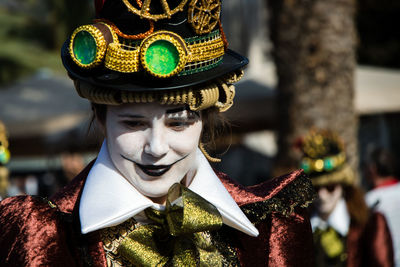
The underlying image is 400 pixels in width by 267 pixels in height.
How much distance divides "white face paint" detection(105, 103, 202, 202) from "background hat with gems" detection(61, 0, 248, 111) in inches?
2.1

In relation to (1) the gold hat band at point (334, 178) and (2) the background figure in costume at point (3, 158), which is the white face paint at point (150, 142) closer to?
(2) the background figure in costume at point (3, 158)

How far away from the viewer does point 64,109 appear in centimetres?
906

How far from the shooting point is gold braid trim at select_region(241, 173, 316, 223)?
237 centimetres

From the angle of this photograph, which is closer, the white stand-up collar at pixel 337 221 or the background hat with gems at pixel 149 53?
the background hat with gems at pixel 149 53

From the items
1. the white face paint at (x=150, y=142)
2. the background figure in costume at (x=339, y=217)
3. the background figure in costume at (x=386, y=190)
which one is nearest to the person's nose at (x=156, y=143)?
the white face paint at (x=150, y=142)

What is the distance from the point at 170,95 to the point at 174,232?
44cm

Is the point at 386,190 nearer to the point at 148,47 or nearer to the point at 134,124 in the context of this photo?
the point at 134,124

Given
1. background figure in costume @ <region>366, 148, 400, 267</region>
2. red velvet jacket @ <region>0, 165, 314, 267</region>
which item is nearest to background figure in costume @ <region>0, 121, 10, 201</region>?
red velvet jacket @ <region>0, 165, 314, 267</region>

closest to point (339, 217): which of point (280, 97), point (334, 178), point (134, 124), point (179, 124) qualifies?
point (334, 178)

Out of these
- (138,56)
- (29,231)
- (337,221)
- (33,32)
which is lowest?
(33,32)

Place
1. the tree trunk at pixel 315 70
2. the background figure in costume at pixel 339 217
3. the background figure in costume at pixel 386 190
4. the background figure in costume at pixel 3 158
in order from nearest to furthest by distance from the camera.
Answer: the background figure in costume at pixel 3 158
the background figure in costume at pixel 339 217
the background figure in costume at pixel 386 190
the tree trunk at pixel 315 70

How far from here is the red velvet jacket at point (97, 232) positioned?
2002 mm

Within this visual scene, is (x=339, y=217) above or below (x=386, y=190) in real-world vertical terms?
above

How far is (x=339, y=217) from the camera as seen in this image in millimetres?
4387
